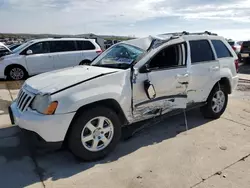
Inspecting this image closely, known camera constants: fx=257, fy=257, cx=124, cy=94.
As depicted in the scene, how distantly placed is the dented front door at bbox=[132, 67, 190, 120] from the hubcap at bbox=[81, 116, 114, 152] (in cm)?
51

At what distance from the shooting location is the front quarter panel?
3.20 meters

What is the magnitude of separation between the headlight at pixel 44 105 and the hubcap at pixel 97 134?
52 centimetres

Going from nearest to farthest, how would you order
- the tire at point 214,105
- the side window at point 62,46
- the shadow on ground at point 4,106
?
the tire at point 214,105 < the shadow on ground at point 4,106 < the side window at point 62,46

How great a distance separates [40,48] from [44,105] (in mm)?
7878

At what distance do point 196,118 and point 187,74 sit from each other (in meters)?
1.27

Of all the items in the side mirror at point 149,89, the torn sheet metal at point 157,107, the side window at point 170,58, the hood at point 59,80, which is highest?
the side window at point 170,58

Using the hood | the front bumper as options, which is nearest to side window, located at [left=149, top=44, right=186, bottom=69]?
the hood

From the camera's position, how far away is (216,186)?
301cm

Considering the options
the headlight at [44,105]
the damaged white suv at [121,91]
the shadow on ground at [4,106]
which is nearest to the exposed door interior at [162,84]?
the damaged white suv at [121,91]

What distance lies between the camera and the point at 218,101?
5.20 metres

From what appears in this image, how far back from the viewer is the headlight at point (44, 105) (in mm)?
3148

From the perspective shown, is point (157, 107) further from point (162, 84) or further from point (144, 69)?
point (144, 69)

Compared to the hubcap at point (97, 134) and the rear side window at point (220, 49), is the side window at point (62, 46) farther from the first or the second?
the hubcap at point (97, 134)

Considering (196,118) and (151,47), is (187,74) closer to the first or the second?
(151,47)
